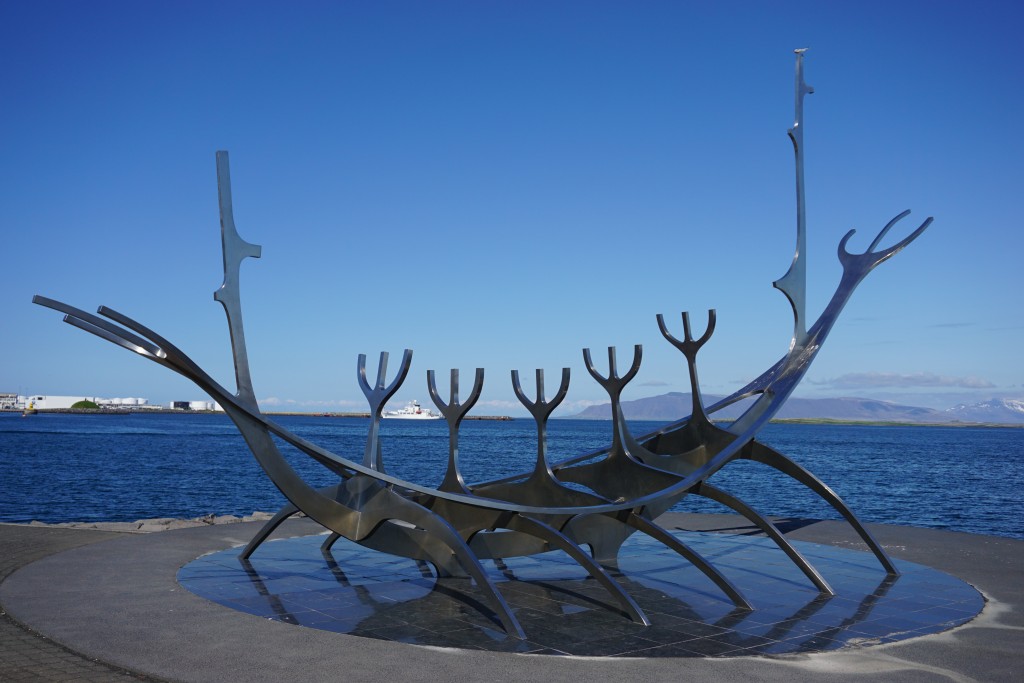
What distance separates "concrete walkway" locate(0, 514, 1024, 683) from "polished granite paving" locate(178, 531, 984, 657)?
0.40 metres

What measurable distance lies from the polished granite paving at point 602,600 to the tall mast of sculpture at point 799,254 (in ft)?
12.1

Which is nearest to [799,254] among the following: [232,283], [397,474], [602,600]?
[602,600]

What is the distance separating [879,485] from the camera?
51781mm

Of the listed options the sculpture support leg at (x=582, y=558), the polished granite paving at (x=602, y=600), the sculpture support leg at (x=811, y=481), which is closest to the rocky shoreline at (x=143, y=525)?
the polished granite paving at (x=602, y=600)

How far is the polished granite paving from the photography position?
9.48 metres

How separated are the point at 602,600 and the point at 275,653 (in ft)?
14.6

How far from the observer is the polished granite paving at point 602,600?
9.48 m

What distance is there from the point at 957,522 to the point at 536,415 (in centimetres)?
2684

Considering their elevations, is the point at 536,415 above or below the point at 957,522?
above

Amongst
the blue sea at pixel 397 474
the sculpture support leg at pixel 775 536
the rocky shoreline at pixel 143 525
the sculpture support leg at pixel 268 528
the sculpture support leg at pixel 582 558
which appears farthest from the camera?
the blue sea at pixel 397 474

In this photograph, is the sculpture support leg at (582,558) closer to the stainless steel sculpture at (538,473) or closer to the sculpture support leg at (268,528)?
the stainless steel sculpture at (538,473)

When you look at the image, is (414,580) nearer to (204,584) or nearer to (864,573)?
(204,584)

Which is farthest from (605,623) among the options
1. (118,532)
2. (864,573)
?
(118,532)

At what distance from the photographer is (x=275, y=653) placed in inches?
334
